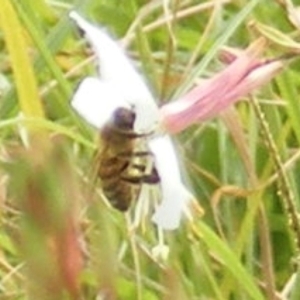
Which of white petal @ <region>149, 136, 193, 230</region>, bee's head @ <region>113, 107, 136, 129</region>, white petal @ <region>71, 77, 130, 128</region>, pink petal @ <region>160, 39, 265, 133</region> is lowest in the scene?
white petal @ <region>149, 136, 193, 230</region>

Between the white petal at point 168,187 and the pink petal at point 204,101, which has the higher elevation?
the pink petal at point 204,101

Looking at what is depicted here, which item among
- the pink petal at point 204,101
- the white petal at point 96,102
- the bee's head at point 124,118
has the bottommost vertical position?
the pink petal at point 204,101

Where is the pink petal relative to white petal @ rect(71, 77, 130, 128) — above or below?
below

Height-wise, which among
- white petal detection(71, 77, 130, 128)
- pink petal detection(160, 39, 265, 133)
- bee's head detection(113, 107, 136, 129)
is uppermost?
white petal detection(71, 77, 130, 128)

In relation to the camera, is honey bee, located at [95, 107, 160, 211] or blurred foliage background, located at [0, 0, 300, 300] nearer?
blurred foliage background, located at [0, 0, 300, 300]

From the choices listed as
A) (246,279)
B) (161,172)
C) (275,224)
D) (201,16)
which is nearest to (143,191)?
(161,172)

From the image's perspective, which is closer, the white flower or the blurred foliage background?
the blurred foliage background
